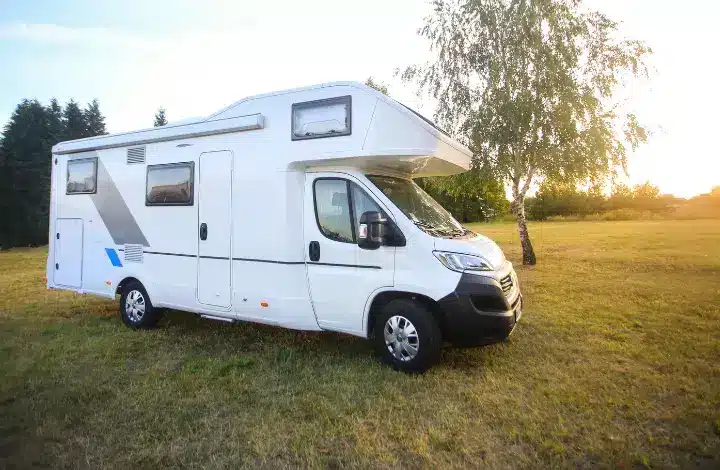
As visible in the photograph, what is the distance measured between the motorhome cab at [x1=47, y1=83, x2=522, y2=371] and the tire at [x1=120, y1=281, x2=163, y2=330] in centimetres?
3

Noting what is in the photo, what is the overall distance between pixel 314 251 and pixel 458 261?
1.78 metres

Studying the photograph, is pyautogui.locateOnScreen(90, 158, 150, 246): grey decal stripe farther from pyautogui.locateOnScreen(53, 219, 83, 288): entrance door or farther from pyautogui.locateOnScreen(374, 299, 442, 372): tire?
pyautogui.locateOnScreen(374, 299, 442, 372): tire

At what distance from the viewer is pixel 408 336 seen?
16.6 ft

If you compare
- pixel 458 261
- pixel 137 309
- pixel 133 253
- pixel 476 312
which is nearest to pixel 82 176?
pixel 133 253

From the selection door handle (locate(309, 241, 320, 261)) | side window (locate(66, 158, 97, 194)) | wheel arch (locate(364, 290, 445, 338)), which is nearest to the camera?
wheel arch (locate(364, 290, 445, 338))

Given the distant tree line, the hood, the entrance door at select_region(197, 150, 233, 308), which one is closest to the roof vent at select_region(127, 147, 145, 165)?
the entrance door at select_region(197, 150, 233, 308)

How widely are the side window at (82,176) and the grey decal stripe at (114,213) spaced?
0.14 meters

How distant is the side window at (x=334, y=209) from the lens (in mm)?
5402

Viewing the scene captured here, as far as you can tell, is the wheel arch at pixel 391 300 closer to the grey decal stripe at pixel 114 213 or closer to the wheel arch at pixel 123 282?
the grey decal stripe at pixel 114 213

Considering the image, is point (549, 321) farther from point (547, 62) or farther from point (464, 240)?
point (547, 62)

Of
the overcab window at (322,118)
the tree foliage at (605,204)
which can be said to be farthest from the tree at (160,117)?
the overcab window at (322,118)

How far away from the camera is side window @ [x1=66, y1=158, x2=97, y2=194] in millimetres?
7516

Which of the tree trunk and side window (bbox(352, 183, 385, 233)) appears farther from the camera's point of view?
the tree trunk

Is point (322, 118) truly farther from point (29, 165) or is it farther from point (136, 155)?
point (29, 165)
